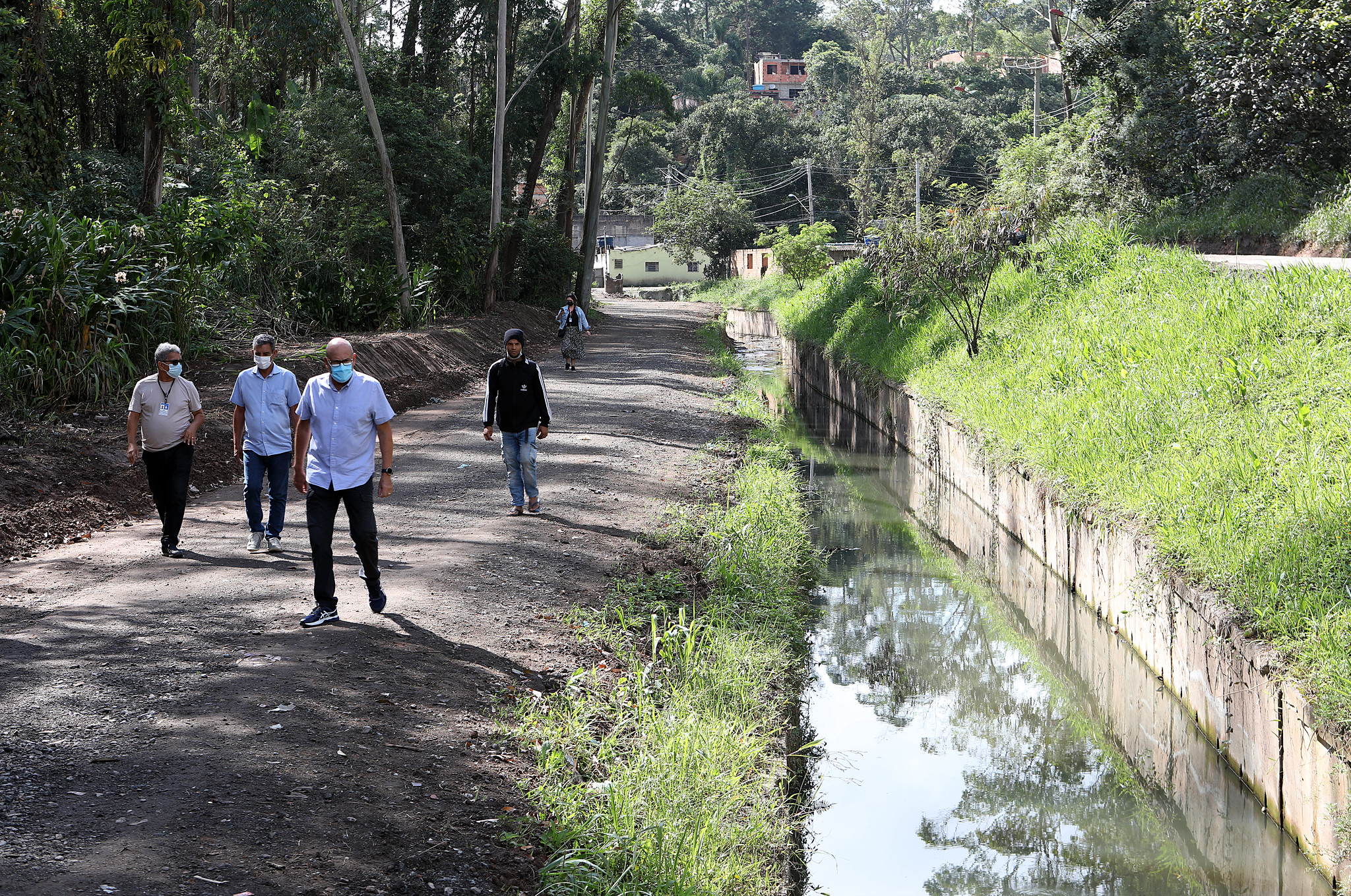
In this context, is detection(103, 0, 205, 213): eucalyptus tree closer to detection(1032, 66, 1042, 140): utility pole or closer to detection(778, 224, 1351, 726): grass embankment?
detection(778, 224, 1351, 726): grass embankment

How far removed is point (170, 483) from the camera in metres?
8.70

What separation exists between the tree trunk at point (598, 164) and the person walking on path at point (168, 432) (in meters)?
27.3

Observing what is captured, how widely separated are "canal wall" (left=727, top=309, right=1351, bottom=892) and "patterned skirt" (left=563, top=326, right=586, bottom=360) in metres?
10.4

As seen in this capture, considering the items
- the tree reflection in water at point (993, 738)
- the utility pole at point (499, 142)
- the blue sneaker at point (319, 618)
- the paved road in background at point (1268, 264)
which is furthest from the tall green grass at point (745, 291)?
the blue sneaker at point (319, 618)

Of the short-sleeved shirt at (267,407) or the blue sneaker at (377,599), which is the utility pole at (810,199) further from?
the blue sneaker at (377,599)

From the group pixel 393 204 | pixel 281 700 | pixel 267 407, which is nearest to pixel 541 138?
pixel 393 204

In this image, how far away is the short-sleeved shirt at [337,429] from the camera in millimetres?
6863

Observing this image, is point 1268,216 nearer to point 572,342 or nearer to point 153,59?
point 572,342

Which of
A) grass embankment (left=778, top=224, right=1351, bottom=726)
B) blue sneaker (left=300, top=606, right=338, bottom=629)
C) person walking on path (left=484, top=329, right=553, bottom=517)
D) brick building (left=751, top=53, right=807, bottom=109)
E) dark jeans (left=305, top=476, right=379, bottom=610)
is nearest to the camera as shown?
grass embankment (left=778, top=224, right=1351, bottom=726)

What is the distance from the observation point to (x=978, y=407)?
1477cm

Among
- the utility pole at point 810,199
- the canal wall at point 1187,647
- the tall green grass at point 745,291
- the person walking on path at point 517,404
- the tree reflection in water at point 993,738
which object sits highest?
the utility pole at point 810,199

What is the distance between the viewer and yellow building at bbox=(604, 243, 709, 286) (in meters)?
78.9

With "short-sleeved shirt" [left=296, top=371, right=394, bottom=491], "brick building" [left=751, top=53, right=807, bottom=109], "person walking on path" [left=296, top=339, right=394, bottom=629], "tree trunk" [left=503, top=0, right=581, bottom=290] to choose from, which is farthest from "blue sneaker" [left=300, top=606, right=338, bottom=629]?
"brick building" [left=751, top=53, right=807, bottom=109]

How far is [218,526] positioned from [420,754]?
5544mm
